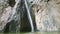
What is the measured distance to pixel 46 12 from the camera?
5.16 metres

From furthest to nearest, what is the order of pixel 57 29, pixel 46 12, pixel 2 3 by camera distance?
pixel 2 3 → pixel 46 12 → pixel 57 29

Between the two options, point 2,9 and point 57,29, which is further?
point 2,9

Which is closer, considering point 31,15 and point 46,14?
point 31,15

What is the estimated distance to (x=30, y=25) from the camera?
477 cm

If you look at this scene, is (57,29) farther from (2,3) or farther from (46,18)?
(2,3)

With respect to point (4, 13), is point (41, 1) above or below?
above

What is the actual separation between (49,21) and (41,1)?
0.95 metres

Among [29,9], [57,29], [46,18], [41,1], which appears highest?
[41,1]

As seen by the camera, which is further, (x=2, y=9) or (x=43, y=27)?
(x=2, y=9)

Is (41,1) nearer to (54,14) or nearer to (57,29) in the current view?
(54,14)

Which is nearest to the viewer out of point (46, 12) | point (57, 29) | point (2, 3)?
point (57, 29)

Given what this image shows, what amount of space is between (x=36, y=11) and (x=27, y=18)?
553 mm

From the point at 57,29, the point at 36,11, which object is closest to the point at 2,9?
the point at 36,11

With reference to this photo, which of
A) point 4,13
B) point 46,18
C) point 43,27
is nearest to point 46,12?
point 46,18
